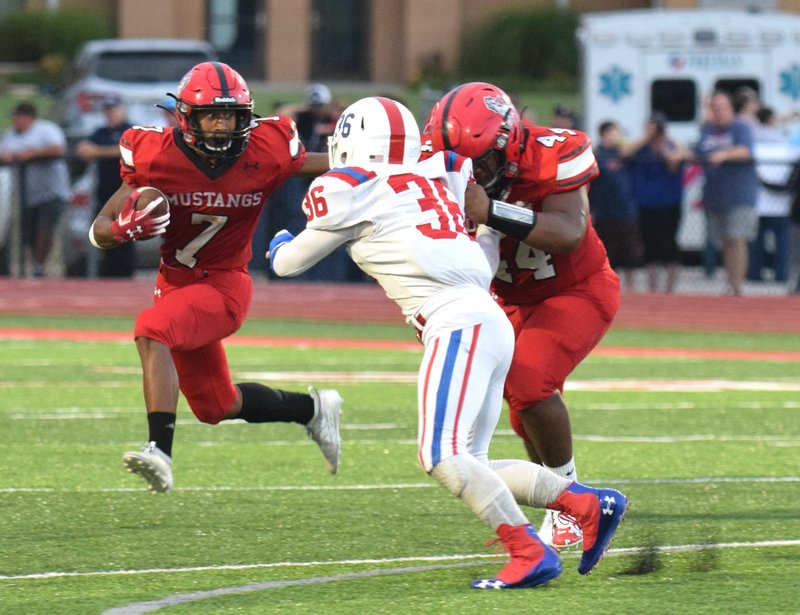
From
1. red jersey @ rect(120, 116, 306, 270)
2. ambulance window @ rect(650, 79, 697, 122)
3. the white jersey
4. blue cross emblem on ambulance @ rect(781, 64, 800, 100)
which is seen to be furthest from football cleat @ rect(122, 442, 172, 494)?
blue cross emblem on ambulance @ rect(781, 64, 800, 100)

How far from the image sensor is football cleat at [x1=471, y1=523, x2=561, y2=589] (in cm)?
513

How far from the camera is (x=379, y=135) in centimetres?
545

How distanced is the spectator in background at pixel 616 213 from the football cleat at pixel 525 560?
32.3 feet

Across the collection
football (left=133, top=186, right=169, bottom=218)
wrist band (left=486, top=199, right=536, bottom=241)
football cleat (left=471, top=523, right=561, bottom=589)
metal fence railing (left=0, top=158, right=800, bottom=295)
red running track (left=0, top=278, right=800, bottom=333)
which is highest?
wrist band (left=486, top=199, right=536, bottom=241)

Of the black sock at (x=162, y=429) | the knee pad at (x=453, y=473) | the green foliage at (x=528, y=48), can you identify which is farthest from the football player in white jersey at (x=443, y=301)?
the green foliage at (x=528, y=48)

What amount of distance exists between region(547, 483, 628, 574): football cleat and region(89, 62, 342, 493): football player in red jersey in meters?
1.62

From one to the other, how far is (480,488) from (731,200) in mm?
10676

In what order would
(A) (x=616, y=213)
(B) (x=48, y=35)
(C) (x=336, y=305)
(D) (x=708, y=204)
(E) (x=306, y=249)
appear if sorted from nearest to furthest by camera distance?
1. (E) (x=306, y=249)
2. (A) (x=616, y=213)
3. (D) (x=708, y=204)
4. (C) (x=336, y=305)
5. (B) (x=48, y=35)

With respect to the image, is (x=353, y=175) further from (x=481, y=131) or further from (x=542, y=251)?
(x=542, y=251)

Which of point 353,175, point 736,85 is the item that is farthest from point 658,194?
point 353,175

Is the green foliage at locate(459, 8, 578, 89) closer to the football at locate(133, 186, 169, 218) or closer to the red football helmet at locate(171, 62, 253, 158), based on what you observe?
the red football helmet at locate(171, 62, 253, 158)

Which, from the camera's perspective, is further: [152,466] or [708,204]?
[708,204]

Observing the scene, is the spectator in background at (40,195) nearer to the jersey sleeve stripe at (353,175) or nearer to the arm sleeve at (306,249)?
the arm sleeve at (306,249)

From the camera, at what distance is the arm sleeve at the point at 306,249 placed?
539cm
